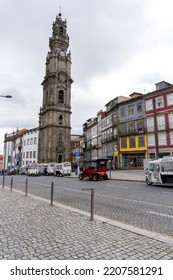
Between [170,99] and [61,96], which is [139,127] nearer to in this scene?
[170,99]

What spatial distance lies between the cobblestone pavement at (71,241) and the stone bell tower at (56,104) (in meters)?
46.2

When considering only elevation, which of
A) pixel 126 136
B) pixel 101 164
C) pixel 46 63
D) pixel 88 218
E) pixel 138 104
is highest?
pixel 46 63

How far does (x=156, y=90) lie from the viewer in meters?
33.8

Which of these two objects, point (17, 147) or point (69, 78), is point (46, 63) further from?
point (17, 147)

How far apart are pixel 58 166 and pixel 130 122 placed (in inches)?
669

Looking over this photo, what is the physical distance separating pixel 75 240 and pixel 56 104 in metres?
52.3

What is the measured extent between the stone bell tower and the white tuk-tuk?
38.1 m

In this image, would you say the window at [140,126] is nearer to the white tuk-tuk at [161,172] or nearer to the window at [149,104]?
the window at [149,104]

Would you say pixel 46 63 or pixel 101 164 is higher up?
pixel 46 63

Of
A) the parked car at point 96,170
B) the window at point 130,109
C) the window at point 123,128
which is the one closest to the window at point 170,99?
the window at point 130,109

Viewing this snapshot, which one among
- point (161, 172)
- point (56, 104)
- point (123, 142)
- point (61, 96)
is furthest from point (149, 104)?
point (61, 96)

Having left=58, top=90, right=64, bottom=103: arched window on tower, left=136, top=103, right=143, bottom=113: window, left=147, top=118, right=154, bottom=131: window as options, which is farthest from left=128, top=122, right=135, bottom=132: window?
left=58, top=90, right=64, bottom=103: arched window on tower

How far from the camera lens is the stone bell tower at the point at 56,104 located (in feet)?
172
